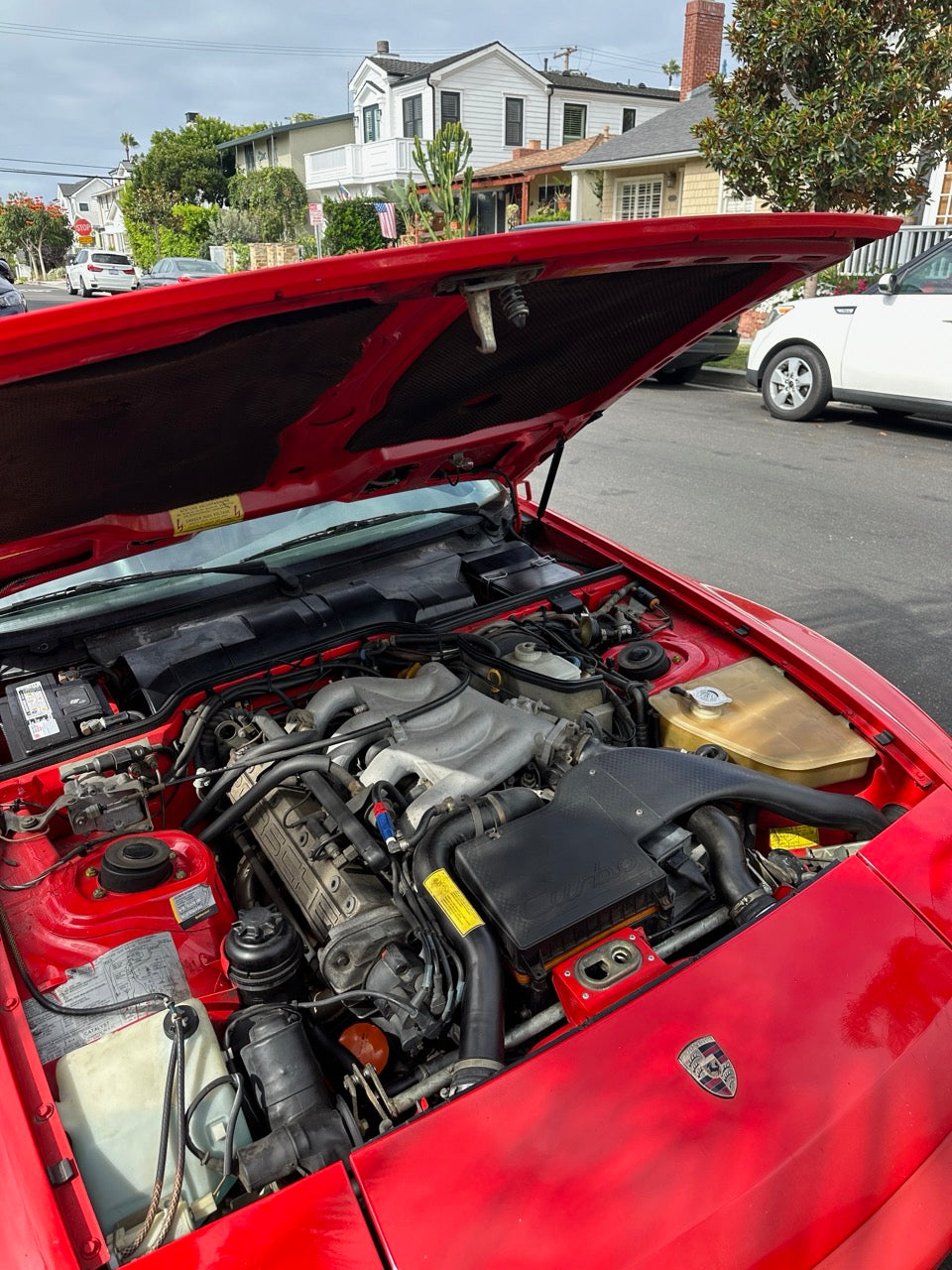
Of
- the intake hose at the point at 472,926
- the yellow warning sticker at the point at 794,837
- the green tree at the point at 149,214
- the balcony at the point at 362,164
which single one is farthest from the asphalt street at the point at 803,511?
the green tree at the point at 149,214

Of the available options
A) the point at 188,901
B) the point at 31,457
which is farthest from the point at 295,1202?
the point at 31,457

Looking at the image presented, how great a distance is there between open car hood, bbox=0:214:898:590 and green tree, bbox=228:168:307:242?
113 feet

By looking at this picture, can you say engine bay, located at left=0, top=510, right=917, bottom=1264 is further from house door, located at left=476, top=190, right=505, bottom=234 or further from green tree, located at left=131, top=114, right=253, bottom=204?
green tree, located at left=131, top=114, right=253, bottom=204

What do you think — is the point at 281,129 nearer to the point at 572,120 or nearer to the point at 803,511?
the point at 572,120

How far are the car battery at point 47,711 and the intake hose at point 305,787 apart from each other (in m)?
0.46

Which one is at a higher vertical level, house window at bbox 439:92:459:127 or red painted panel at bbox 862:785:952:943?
house window at bbox 439:92:459:127

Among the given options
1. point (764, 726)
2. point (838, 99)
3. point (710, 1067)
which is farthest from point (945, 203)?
point (710, 1067)

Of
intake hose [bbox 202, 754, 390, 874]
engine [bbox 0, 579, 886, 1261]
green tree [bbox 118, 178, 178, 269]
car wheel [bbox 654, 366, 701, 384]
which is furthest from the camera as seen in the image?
green tree [bbox 118, 178, 178, 269]

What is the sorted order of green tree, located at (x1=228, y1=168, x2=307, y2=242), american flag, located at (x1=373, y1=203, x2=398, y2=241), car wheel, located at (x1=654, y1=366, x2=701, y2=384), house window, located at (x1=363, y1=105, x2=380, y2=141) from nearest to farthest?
car wheel, located at (x1=654, y1=366, x2=701, y2=384) → american flag, located at (x1=373, y1=203, x2=398, y2=241) → green tree, located at (x1=228, y1=168, x2=307, y2=242) → house window, located at (x1=363, y1=105, x2=380, y2=141)

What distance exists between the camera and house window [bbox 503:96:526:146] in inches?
1270

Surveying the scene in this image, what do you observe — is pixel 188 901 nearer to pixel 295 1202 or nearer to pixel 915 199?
pixel 295 1202

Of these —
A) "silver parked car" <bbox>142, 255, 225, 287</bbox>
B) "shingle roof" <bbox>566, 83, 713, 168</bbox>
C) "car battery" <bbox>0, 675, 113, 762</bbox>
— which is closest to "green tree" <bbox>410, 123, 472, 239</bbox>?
"shingle roof" <bbox>566, 83, 713, 168</bbox>

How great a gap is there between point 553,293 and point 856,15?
1004cm

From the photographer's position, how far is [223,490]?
2.34m
